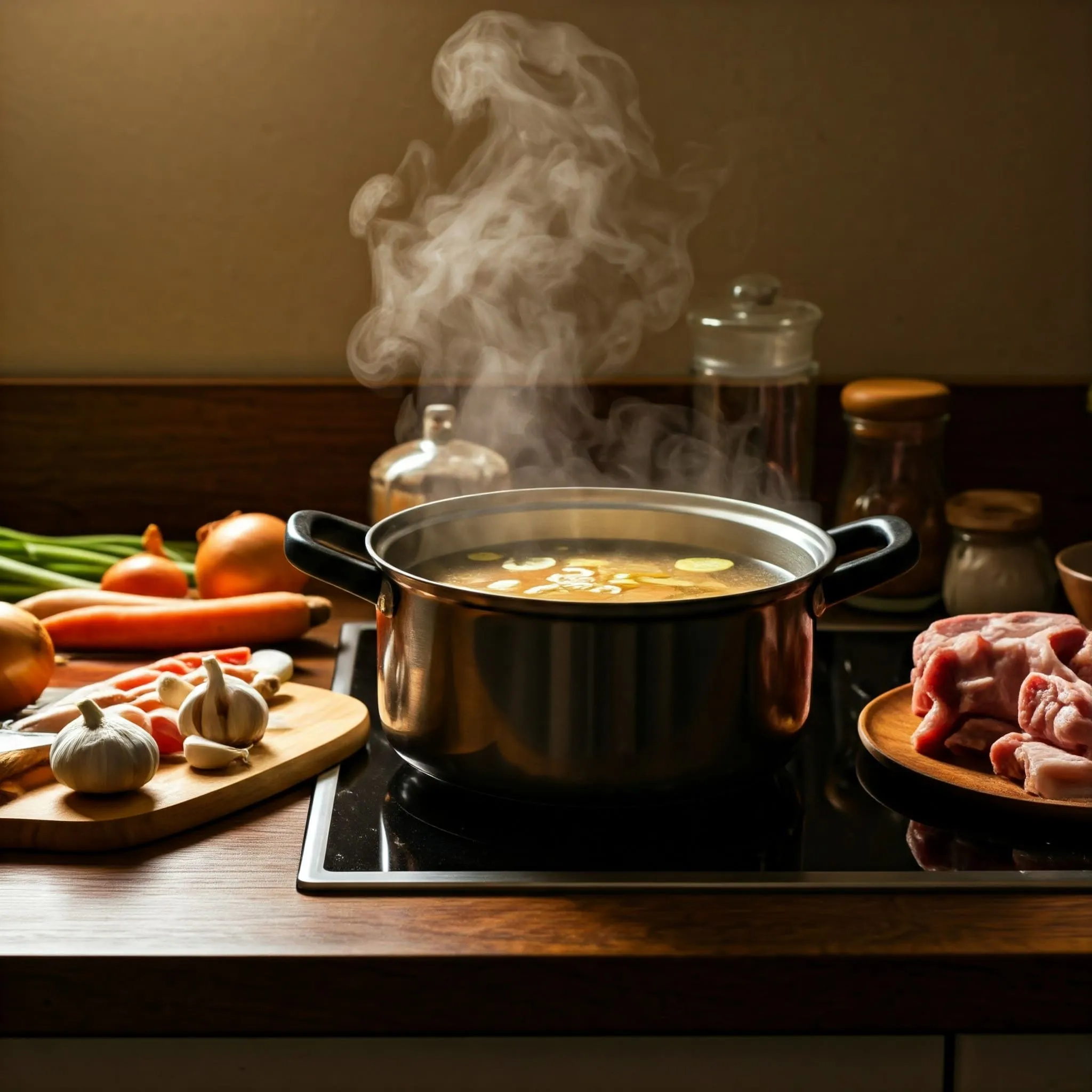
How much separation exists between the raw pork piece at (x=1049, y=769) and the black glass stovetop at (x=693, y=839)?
3cm

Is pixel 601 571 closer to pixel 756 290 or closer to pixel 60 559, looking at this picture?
pixel 756 290

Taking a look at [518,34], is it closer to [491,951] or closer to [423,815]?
[423,815]

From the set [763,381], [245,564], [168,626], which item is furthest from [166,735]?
[763,381]

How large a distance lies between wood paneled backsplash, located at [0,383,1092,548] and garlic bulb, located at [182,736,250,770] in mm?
735

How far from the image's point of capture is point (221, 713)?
1061 mm

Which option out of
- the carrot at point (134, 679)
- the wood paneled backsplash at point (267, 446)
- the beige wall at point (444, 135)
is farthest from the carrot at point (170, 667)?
the beige wall at point (444, 135)

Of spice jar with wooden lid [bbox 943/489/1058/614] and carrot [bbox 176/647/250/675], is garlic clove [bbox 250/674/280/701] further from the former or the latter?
spice jar with wooden lid [bbox 943/489/1058/614]

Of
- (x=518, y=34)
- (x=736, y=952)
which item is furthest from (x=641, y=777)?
(x=518, y=34)

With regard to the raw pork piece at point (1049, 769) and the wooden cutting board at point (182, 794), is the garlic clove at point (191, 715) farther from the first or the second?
the raw pork piece at point (1049, 769)

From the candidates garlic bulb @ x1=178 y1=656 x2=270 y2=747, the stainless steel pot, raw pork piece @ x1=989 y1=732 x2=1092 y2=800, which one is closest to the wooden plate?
raw pork piece @ x1=989 y1=732 x2=1092 y2=800

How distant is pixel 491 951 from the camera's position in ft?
2.62

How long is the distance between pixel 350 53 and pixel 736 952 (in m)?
1.31

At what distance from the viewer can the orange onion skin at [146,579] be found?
1512 mm

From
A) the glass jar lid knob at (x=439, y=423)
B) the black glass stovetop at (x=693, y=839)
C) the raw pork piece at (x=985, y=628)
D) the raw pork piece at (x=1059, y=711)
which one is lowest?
the black glass stovetop at (x=693, y=839)
